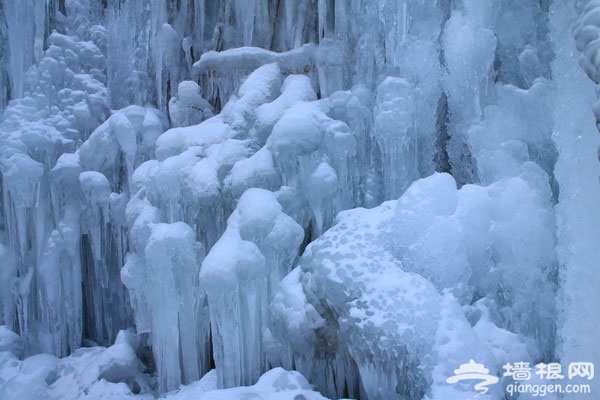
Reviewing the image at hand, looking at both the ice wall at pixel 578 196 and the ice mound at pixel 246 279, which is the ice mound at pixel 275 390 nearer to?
the ice mound at pixel 246 279

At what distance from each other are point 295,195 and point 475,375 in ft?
8.04

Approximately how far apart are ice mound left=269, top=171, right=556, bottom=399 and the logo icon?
4.2 inches

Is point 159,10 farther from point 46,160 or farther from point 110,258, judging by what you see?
point 110,258

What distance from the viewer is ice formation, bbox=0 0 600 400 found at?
414 cm

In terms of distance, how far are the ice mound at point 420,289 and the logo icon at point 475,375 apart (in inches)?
4.2

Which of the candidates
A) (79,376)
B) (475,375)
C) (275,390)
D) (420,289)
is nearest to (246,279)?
(275,390)

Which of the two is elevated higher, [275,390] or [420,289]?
[420,289]

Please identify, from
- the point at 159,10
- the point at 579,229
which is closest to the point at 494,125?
the point at 579,229

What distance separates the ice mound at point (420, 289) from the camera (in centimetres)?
403

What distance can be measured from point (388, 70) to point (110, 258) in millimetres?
4732

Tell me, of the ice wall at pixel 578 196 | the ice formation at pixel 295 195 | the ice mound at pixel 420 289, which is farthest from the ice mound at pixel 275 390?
the ice wall at pixel 578 196

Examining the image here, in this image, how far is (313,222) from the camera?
554cm

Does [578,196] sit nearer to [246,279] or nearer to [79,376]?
[246,279]

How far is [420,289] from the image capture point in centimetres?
416
